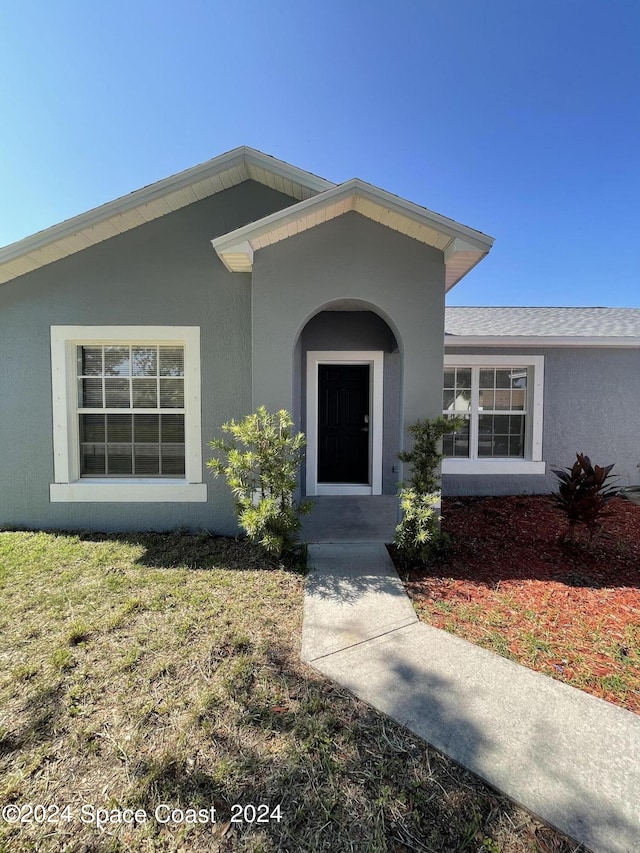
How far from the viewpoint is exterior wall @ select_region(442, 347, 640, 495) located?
7609mm

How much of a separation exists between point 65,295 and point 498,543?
713cm

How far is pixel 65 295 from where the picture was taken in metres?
5.32

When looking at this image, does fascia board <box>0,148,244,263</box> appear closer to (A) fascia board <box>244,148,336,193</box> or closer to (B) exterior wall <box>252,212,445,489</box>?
(A) fascia board <box>244,148,336,193</box>

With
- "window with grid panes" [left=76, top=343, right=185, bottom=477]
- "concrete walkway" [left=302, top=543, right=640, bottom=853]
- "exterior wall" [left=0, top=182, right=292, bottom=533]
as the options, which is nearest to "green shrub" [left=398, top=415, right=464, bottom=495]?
"concrete walkway" [left=302, top=543, right=640, bottom=853]

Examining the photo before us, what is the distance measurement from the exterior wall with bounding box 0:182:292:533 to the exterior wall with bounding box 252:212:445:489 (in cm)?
76

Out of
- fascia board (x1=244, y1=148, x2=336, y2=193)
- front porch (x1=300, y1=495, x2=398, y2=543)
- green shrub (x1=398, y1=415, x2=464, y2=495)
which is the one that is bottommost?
front porch (x1=300, y1=495, x2=398, y2=543)

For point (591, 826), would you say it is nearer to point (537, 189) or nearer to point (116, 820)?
point (116, 820)

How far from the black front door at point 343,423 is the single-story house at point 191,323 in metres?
0.55

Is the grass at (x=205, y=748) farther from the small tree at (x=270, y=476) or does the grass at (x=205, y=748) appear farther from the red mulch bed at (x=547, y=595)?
the red mulch bed at (x=547, y=595)

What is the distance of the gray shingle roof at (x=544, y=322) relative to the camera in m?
7.76

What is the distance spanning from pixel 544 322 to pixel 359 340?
5083 millimetres

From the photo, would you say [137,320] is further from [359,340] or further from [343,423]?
[343,423]

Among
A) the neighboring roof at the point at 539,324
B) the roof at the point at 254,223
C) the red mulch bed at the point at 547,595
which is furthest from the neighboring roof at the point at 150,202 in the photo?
the red mulch bed at the point at 547,595

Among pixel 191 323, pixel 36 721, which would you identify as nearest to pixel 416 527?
pixel 36 721
